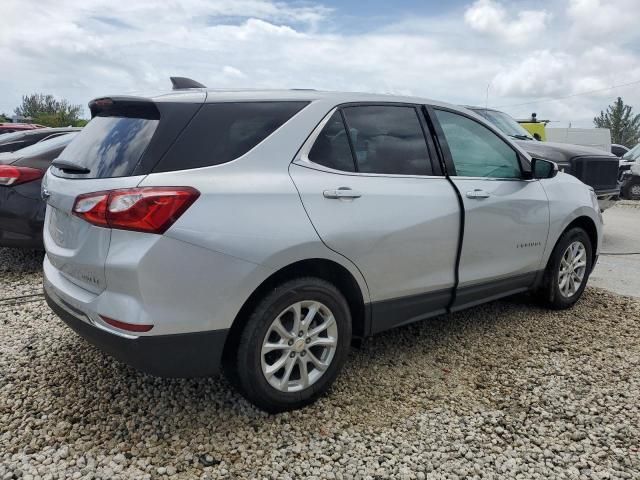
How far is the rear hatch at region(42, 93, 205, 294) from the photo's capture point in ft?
8.28

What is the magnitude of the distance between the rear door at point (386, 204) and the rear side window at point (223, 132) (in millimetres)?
236

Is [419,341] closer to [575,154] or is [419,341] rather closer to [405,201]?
[405,201]

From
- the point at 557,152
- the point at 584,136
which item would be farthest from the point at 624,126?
the point at 557,152

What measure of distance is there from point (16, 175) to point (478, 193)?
13.8 ft

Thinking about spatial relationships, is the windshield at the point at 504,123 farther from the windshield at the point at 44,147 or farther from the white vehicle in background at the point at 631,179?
the white vehicle in background at the point at 631,179

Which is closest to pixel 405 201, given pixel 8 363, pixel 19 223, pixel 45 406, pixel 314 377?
pixel 314 377

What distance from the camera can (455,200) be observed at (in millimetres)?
3506

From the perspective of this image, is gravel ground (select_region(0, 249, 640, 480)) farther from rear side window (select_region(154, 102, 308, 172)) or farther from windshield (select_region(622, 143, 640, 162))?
windshield (select_region(622, 143, 640, 162))

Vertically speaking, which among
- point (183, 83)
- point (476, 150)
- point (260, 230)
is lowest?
point (260, 230)

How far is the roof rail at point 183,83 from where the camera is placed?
3.28m

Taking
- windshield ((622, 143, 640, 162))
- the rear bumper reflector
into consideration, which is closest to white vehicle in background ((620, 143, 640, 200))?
windshield ((622, 143, 640, 162))

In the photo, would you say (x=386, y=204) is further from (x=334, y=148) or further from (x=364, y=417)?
(x=364, y=417)

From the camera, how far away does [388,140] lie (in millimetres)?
3334

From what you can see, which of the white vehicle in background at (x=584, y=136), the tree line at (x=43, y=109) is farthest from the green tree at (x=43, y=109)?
the white vehicle in background at (x=584, y=136)
